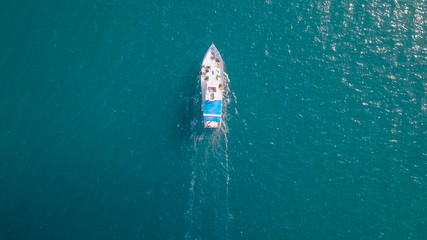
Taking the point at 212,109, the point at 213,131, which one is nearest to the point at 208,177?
the point at 213,131

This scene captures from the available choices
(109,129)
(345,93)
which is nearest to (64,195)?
(109,129)

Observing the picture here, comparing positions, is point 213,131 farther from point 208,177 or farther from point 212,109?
point 208,177

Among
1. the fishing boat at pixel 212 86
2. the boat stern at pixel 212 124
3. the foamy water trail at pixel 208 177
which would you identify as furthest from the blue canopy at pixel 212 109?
the foamy water trail at pixel 208 177

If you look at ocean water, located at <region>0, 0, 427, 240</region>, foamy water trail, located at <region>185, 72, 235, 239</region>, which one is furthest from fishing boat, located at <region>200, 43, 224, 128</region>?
foamy water trail, located at <region>185, 72, 235, 239</region>

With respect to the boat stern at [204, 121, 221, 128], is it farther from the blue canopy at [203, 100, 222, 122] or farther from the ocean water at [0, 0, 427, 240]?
the ocean water at [0, 0, 427, 240]

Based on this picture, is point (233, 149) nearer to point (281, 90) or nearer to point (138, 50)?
point (281, 90)

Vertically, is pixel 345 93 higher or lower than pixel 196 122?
higher

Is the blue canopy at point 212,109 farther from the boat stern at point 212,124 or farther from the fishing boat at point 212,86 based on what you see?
the boat stern at point 212,124
